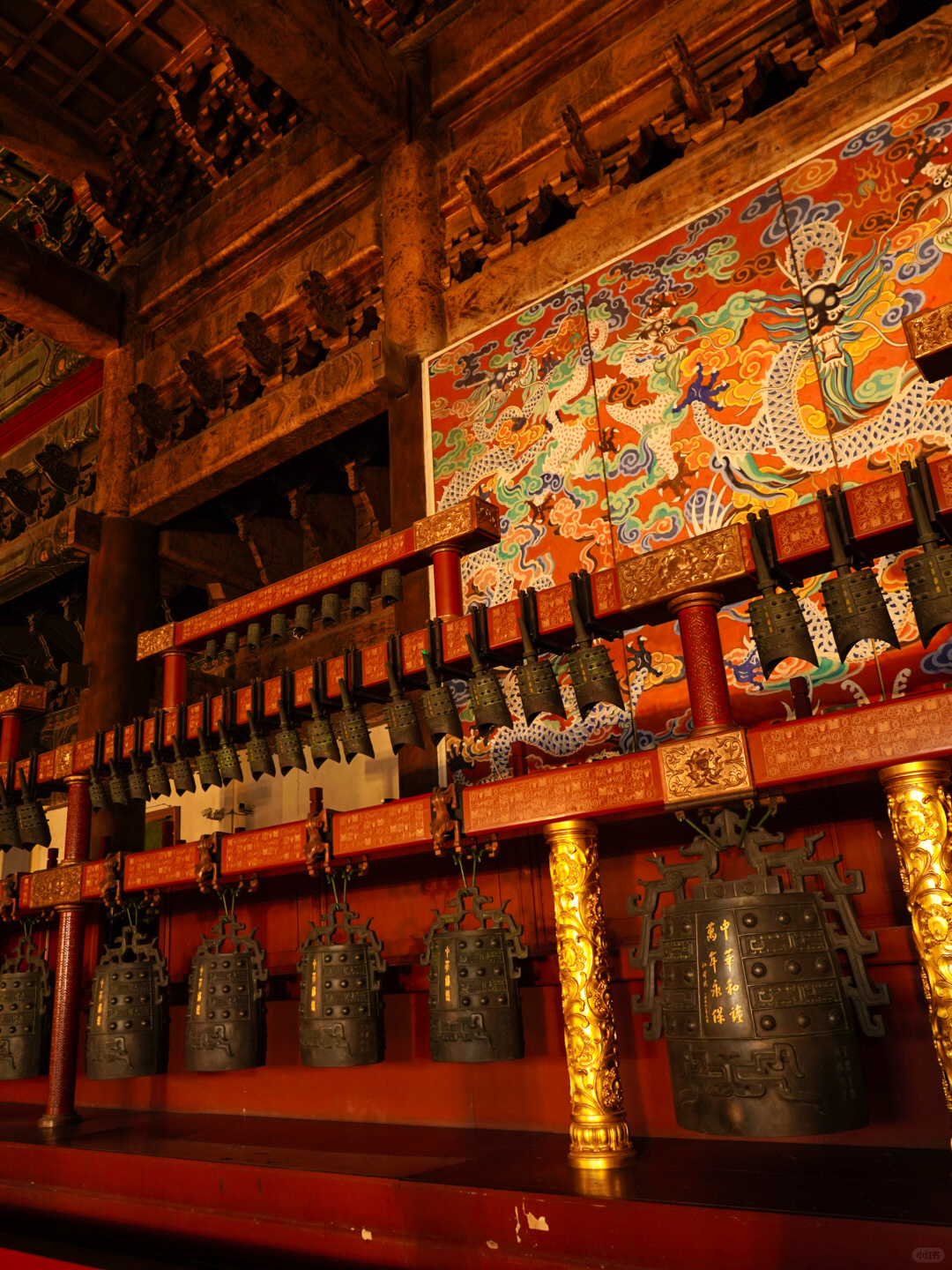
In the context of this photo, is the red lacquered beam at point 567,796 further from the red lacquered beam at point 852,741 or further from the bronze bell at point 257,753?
the bronze bell at point 257,753

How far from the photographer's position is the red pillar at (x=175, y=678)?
430cm

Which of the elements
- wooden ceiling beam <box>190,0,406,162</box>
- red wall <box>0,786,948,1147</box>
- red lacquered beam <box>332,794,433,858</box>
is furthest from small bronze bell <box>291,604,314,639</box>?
wooden ceiling beam <box>190,0,406,162</box>

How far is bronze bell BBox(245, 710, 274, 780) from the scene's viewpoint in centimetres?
371

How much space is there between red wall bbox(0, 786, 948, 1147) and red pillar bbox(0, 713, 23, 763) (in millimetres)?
1014

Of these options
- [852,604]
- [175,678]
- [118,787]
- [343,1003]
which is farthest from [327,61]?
[343,1003]

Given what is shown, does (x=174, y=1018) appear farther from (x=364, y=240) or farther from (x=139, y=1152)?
(x=364, y=240)

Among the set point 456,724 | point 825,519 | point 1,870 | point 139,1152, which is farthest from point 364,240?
point 1,870

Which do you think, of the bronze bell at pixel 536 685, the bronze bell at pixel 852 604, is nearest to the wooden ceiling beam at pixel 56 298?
the bronze bell at pixel 536 685

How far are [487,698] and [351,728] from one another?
627 millimetres

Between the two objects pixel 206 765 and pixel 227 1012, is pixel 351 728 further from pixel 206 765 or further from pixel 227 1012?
pixel 227 1012

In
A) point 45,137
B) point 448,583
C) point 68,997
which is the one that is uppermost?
point 45,137

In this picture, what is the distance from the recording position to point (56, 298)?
5.86 meters

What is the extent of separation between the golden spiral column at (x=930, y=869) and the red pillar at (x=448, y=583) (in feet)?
5.47

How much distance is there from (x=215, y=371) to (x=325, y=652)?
1979 millimetres
